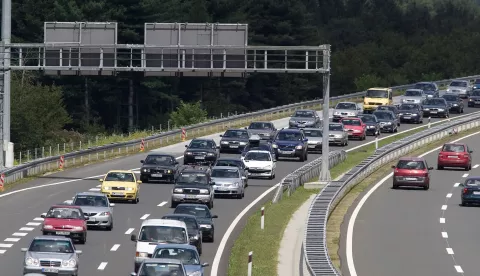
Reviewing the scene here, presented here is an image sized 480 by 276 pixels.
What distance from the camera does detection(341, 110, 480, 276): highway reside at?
37084 millimetres

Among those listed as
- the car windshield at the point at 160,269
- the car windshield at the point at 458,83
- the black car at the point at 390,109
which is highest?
the car windshield at the point at 458,83

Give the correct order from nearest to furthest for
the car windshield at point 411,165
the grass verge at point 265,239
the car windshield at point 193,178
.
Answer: the grass verge at point 265,239 → the car windshield at point 193,178 → the car windshield at point 411,165

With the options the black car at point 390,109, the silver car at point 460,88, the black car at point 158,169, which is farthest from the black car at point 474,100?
the black car at point 158,169

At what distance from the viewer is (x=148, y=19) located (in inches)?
4673

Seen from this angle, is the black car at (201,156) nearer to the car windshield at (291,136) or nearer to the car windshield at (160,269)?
the car windshield at (291,136)

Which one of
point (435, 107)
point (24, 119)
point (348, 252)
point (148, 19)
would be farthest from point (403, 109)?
point (348, 252)

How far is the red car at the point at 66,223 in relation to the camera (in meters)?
39.5

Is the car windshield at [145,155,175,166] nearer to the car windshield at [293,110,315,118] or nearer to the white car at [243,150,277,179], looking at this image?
the white car at [243,150,277,179]

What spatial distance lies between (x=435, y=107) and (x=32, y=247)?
63.7 m

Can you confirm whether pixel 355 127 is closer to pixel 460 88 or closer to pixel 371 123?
pixel 371 123

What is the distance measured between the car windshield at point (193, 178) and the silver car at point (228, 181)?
8.14 ft

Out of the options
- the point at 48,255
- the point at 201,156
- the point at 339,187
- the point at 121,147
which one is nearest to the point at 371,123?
the point at 121,147

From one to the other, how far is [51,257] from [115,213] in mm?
15097

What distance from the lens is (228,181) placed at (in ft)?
177
